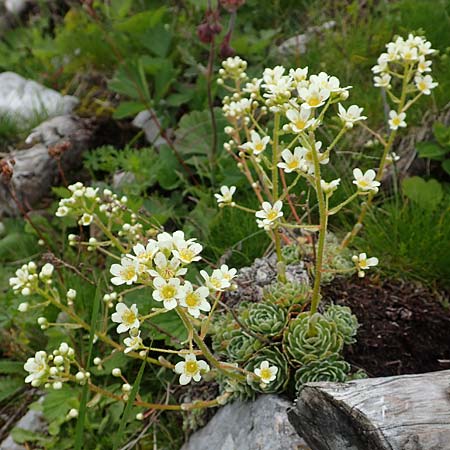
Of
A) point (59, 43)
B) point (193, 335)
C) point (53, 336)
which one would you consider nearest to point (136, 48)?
point (59, 43)

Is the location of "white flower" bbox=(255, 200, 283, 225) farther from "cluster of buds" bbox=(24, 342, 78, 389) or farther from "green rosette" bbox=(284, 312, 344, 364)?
"cluster of buds" bbox=(24, 342, 78, 389)

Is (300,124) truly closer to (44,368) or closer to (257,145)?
(257,145)

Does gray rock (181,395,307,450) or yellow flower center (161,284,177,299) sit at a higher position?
yellow flower center (161,284,177,299)

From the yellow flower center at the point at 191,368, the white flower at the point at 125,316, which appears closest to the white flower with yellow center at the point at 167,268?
the white flower at the point at 125,316

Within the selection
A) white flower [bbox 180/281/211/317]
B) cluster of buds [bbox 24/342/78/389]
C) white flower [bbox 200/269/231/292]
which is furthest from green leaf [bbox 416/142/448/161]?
cluster of buds [bbox 24/342/78/389]

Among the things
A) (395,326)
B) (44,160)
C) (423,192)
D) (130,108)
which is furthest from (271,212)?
(44,160)
